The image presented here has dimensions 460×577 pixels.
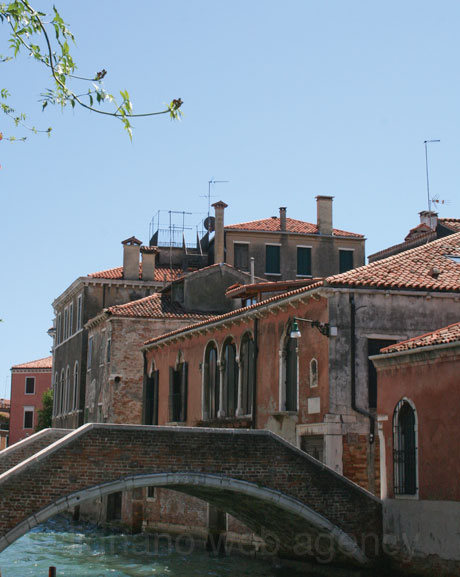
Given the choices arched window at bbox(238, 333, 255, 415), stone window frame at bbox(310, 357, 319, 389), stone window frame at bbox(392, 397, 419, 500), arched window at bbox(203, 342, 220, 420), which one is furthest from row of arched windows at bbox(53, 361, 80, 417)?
stone window frame at bbox(392, 397, 419, 500)

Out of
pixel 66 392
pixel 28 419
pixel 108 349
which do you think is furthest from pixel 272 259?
pixel 28 419

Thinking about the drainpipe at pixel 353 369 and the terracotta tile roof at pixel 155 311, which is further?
the terracotta tile roof at pixel 155 311

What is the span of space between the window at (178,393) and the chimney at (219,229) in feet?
29.5

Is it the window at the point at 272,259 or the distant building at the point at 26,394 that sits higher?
the window at the point at 272,259

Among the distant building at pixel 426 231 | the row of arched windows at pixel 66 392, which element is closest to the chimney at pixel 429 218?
the distant building at pixel 426 231

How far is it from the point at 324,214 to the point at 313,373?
19.1 m

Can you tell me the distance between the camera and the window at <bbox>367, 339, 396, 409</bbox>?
61.0ft

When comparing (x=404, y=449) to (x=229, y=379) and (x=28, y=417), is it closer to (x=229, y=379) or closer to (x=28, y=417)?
(x=229, y=379)

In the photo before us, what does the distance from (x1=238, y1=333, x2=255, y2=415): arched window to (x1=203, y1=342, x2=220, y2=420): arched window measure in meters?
1.61

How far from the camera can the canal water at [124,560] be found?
20859mm

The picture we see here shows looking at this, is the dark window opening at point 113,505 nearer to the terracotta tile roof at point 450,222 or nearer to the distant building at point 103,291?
the distant building at point 103,291

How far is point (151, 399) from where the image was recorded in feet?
98.0

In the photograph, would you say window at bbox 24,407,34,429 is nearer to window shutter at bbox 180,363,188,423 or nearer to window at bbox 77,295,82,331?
window at bbox 77,295,82,331

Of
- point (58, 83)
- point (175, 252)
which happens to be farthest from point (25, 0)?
point (175, 252)
